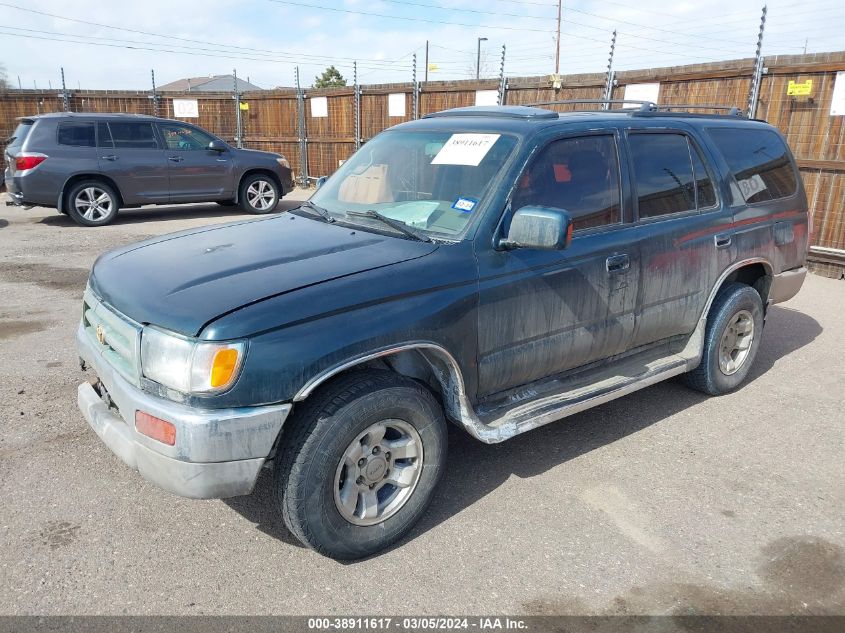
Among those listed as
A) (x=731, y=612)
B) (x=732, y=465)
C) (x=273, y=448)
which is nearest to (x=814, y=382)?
(x=732, y=465)

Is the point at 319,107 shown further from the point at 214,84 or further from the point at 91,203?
the point at 214,84

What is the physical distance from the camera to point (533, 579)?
2914 millimetres

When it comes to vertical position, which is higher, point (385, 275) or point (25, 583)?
point (385, 275)

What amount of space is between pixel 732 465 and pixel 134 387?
331 centimetres

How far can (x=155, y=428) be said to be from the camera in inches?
103

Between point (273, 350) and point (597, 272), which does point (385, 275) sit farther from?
point (597, 272)

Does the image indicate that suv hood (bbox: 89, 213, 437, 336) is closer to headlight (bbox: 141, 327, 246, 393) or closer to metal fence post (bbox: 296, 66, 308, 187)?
headlight (bbox: 141, 327, 246, 393)

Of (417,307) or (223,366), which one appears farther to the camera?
(417,307)

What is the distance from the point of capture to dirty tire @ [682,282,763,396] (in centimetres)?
462

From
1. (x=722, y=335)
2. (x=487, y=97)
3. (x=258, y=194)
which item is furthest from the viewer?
(x=258, y=194)

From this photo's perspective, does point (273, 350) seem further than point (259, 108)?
No

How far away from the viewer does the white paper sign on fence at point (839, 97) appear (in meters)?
8.28

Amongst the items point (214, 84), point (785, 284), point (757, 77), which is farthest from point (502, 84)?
point (214, 84)

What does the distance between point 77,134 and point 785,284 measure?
11.1 meters
